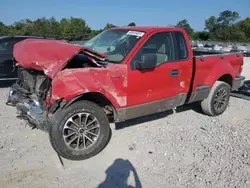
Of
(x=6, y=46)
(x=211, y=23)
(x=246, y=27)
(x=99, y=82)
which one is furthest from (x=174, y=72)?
(x=211, y=23)

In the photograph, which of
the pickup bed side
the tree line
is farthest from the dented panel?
the tree line

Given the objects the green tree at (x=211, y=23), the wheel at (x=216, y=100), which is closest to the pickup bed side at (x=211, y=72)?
the wheel at (x=216, y=100)

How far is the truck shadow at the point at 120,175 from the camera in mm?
3158

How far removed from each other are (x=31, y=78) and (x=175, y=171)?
2.81 meters

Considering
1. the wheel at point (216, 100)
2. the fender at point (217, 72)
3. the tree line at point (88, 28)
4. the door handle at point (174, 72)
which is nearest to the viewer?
the door handle at point (174, 72)

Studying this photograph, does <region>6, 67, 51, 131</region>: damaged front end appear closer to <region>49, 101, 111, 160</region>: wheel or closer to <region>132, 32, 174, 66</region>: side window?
<region>49, 101, 111, 160</region>: wheel

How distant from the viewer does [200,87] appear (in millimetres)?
5133

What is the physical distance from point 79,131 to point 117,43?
171cm

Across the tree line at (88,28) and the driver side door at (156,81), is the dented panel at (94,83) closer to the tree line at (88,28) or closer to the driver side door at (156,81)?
the driver side door at (156,81)

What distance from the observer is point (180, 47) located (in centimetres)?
471

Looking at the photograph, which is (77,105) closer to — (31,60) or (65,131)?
(65,131)

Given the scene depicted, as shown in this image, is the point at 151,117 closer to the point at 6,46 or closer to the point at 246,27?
the point at 6,46

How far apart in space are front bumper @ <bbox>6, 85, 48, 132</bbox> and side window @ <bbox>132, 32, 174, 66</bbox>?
1.91 meters

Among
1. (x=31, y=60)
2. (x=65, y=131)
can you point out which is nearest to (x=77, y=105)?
(x=65, y=131)
